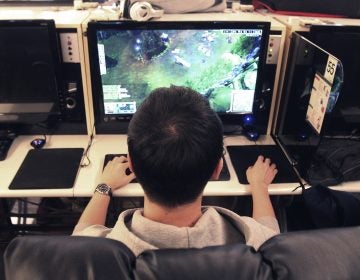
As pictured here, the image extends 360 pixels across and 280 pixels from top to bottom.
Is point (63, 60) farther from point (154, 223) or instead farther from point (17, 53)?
point (154, 223)

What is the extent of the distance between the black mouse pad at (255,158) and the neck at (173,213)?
0.63 meters

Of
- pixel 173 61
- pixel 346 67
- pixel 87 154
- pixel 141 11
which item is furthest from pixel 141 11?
pixel 346 67

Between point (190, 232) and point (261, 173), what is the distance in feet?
2.44

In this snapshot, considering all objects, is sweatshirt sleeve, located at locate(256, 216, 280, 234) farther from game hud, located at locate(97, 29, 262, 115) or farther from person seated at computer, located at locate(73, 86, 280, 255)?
game hud, located at locate(97, 29, 262, 115)

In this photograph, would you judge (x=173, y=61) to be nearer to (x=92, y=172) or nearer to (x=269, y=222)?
(x=92, y=172)

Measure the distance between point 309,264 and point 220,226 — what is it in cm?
24

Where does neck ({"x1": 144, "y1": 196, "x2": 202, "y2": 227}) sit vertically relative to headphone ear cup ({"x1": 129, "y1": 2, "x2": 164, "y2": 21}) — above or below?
below

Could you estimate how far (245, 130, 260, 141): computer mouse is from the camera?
1.72 m

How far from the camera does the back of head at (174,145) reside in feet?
2.43

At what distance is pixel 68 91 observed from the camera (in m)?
1.66

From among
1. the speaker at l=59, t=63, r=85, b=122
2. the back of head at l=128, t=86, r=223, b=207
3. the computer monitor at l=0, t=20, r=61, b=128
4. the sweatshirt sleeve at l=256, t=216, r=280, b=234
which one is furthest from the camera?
the speaker at l=59, t=63, r=85, b=122

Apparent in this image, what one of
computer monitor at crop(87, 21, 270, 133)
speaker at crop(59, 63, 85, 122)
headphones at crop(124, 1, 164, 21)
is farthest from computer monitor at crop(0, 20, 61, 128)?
headphones at crop(124, 1, 164, 21)

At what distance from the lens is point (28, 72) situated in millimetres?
1549

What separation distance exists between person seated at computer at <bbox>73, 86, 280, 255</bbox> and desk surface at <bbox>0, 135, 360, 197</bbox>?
0.51m
